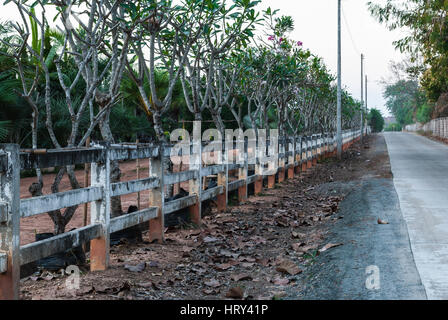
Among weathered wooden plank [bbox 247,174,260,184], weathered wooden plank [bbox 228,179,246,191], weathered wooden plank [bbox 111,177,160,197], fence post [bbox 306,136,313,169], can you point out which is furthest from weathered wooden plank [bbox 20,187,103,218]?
fence post [bbox 306,136,313,169]

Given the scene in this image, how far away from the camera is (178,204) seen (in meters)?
7.71

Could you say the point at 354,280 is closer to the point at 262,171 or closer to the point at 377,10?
the point at 262,171

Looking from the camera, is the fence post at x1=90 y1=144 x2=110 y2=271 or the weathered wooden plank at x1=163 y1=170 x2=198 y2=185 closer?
the fence post at x1=90 y1=144 x2=110 y2=271

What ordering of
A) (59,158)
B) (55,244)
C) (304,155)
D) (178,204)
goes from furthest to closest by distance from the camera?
1. (304,155)
2. (178,204)
3. (59,158)
4. (55,244)

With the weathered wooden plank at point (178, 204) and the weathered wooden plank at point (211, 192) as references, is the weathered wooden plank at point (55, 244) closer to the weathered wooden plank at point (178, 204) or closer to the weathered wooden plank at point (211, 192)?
the weathered wooden plank at point (178, 204)

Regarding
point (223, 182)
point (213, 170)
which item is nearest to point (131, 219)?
A: point (213, 170)

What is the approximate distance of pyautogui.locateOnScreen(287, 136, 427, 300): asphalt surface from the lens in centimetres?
452

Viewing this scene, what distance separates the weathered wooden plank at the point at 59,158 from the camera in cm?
428

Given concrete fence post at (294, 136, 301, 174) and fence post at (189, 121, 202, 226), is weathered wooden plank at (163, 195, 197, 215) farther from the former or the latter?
concrete fence post at (294, 136, 301, 174)

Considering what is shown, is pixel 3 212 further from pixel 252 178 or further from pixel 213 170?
pixel 252 178

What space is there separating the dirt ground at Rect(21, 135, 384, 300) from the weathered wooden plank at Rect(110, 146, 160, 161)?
1.17 metres

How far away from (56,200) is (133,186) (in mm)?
1769

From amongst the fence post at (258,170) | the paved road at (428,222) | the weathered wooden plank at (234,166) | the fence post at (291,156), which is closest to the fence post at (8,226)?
the paved road at (428,222)
